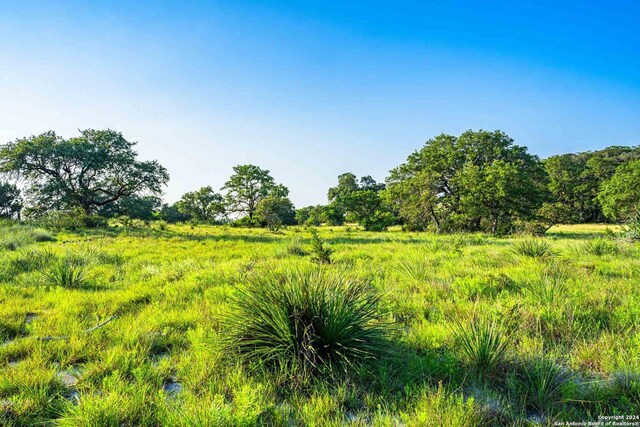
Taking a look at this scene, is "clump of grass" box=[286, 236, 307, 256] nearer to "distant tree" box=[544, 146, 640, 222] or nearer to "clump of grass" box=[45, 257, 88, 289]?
"clump of grass" box=[45, 257, 88, 289]

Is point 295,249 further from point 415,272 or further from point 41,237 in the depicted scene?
point 41,237

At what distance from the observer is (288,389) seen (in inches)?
100

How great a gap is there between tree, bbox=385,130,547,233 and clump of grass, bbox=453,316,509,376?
87.6ft

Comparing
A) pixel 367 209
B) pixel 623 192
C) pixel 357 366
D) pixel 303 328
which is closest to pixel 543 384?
pixel 357 366

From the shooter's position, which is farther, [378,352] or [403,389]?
[378,352]

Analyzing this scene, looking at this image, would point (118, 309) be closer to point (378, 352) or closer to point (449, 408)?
point (378, 352)

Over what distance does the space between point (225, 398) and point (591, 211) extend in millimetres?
80730

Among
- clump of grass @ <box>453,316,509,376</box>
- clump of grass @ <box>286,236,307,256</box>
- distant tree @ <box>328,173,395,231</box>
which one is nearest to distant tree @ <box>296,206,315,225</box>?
distant tree @ <box>328,173,395,231</box>

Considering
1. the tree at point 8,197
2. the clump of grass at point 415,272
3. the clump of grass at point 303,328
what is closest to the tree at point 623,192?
the clump of grass at point 415,272

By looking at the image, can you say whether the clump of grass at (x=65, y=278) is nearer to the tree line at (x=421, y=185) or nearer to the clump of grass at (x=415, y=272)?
the clump of grass at (x=415, y=272)

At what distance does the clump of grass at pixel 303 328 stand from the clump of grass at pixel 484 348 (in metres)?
0.80

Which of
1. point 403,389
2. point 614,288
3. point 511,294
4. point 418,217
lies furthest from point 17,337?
point 418,217

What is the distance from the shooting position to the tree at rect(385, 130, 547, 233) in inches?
1053

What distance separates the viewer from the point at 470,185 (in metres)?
28.3
